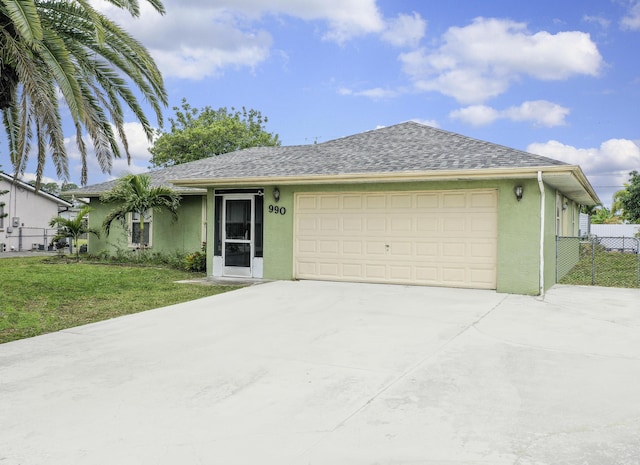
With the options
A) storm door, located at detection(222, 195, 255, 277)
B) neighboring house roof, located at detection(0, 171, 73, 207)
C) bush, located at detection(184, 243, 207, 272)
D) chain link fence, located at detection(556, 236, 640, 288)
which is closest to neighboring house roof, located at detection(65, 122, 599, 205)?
storm door, located at detection(222, 195, 255, 277)

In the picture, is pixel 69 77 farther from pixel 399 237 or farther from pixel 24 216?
pixel 24 216

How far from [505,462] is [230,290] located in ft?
27.9

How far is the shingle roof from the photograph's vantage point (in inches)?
410

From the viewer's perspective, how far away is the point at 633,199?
3184 cm

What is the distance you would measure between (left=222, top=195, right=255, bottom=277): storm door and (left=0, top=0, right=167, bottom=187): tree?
125 inches

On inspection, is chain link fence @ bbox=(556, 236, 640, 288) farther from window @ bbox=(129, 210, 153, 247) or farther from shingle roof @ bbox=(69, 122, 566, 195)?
window @ bbox=(129, 210, 153, 247)

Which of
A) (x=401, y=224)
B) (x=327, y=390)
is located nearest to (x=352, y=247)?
(x=401, y=224)

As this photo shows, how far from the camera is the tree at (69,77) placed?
7367 mm

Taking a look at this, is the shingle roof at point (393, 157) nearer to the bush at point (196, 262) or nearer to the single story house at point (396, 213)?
the single story house at point (396, 213)

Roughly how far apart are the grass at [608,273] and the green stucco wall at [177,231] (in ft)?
36.7

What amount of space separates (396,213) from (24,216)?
25720mm

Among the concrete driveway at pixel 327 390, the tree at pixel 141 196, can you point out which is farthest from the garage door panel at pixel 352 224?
the tree at pixel 141 196

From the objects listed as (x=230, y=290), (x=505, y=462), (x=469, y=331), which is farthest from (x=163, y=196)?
(x=505, y=462)

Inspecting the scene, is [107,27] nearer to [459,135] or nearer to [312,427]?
[312,427]
